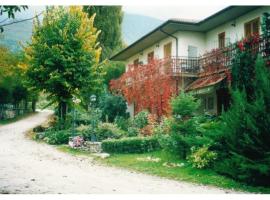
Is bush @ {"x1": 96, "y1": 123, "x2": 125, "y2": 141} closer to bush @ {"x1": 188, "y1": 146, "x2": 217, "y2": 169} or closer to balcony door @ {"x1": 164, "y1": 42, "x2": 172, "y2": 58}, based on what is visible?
balcony door @ {"x1": 164, "y1": 42, "x2": 172, "y2": 58}

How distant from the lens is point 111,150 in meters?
18.0

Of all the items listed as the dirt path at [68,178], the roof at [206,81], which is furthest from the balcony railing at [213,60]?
the dirt path at [68,178]

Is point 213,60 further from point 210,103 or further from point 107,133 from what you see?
point 107,133

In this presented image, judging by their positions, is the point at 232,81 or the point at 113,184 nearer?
the point at 113,184

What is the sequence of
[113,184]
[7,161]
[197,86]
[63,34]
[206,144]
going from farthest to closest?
1. [63,34]
2. [197,86]
3. [7,161]
4. [206,144]
5. [113,184]

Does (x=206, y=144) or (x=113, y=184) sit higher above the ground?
(x=206, y=144)

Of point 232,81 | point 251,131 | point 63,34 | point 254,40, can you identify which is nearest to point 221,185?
point 251,131

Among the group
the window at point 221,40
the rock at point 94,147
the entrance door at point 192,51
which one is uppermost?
the window at point 221,40

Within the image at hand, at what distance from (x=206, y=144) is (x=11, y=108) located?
33.3m

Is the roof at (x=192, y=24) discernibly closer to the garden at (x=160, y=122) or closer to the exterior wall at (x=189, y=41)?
the exterior wall at (x=189, y=41)

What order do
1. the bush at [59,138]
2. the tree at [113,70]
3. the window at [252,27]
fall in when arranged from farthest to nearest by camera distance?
1. the tree at [113,70]
2. the bush at [59,138]
3. the window at [252,27]

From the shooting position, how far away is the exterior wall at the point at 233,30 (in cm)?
1984

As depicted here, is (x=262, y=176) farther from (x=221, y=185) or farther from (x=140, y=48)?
(x=140, y=48)

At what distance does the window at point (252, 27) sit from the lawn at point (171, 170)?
8.14m
